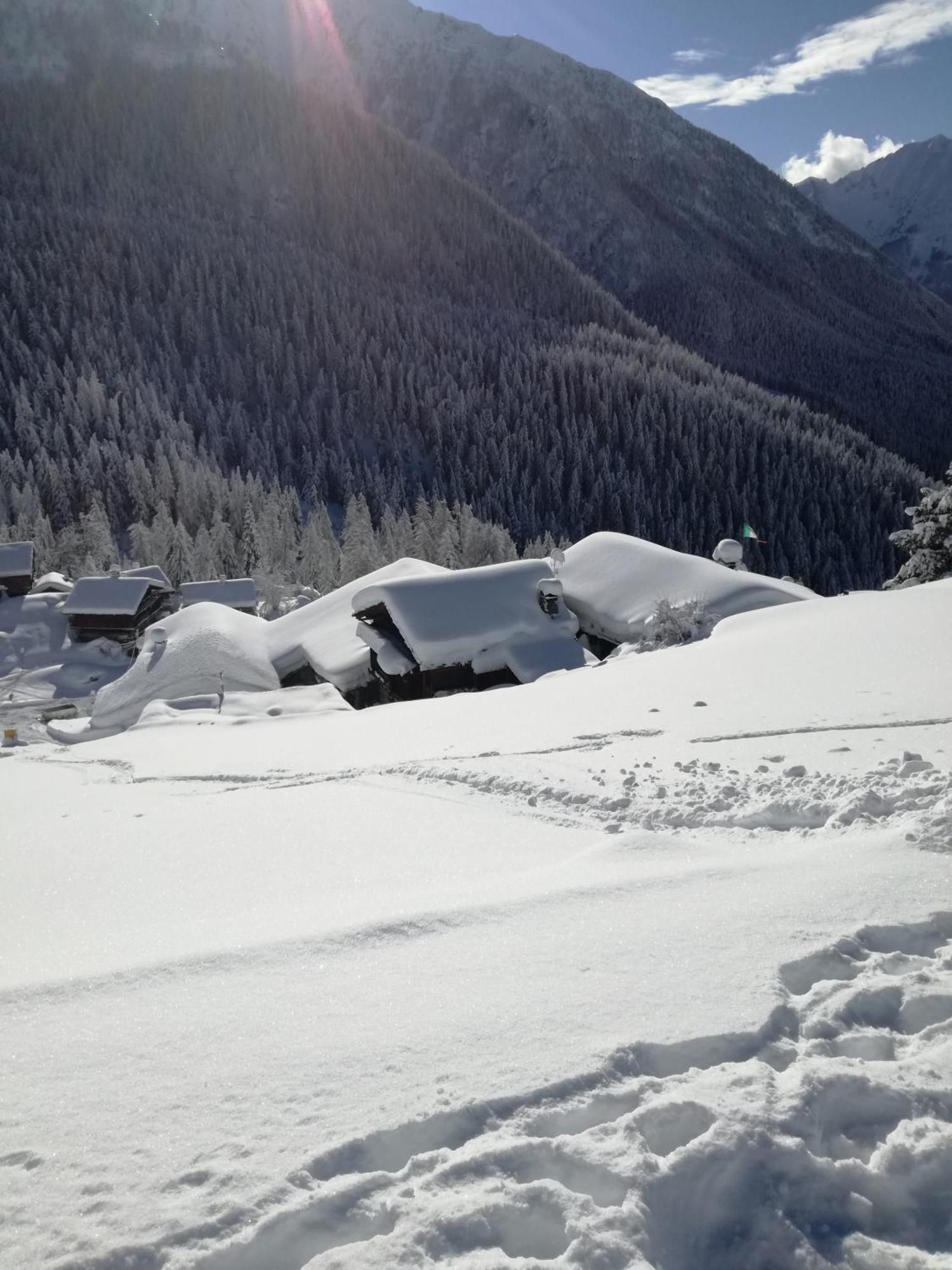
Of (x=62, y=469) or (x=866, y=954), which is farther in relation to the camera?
(x=62, y=469)

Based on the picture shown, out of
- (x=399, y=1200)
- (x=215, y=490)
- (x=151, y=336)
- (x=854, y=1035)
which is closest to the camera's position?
(x=399, y=1200)

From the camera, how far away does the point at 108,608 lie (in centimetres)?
5022

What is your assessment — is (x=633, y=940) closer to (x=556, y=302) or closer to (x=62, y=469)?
(x=62, y=469)

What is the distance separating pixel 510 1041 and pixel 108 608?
5250cm

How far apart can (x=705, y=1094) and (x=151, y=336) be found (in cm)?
16366

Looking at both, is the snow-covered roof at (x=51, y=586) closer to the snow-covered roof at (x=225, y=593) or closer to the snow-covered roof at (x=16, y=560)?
the snow-covered roof at (x=16, y=560)

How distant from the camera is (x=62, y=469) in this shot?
327 ft

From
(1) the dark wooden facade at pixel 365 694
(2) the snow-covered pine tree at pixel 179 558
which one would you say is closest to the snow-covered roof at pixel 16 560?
(2) the snow-covered pine tree at pixel 179 558

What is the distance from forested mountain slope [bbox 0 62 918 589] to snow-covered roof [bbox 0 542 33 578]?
41117 millimetres

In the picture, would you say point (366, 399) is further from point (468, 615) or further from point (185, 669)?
point (468, 615)

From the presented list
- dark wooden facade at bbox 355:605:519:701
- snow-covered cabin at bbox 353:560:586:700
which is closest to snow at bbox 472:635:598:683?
snow-covered cabin at bbox 353:560:586:700

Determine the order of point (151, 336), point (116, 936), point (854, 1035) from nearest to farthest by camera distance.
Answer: point (854, 1035) < point (116, 936) < point (151, 336)

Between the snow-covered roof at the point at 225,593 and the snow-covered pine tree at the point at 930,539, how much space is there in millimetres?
40406

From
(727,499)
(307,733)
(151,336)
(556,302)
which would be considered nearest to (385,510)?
(727,499)
